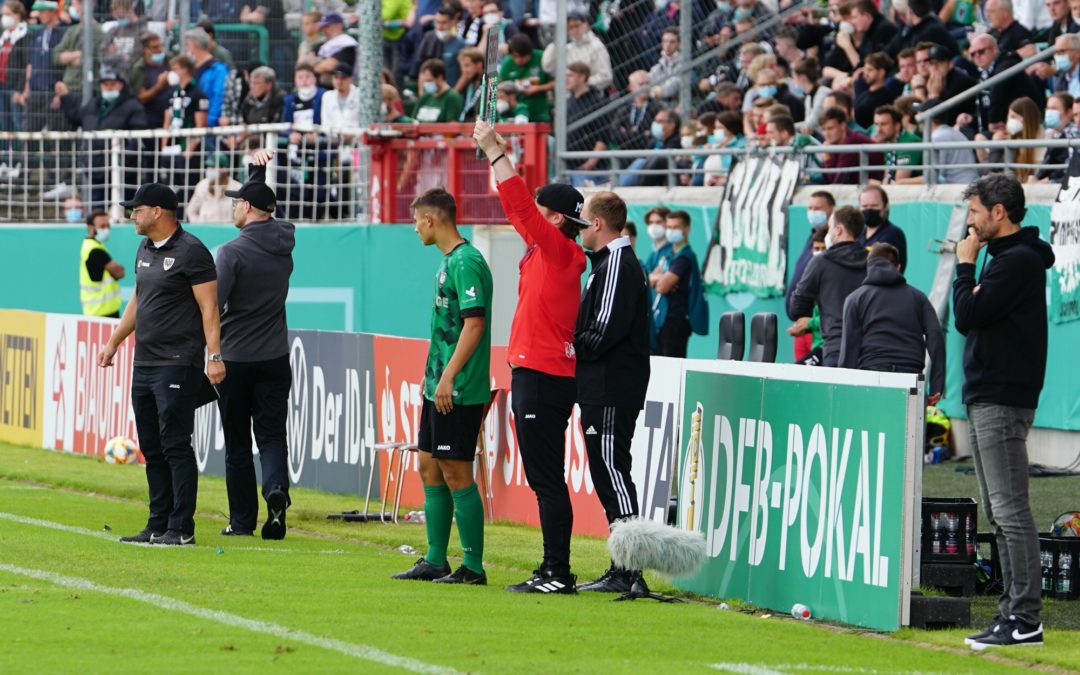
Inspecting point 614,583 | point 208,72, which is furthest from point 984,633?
point 208,72

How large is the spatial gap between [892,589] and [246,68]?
17.1 metres

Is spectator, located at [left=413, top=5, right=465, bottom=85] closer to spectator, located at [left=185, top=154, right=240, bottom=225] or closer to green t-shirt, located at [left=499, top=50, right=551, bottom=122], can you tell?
green t-shirt, located at [left=499, top=50, right=551, bottom=122]

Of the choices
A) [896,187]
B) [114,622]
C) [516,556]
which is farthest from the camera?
[896,187]

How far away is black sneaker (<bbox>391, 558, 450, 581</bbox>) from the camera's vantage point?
33.4ft

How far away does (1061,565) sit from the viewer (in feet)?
33.7

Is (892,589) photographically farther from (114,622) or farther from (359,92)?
(359,92)

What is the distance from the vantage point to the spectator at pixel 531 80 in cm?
2256

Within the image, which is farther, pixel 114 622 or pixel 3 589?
pixel 3 589

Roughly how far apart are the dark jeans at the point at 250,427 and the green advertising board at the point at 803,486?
9.78 feet

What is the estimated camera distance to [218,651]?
7.88 meters

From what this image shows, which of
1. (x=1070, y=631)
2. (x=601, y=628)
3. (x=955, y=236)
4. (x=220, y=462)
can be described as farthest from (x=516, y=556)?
Answer: (x=955, y=236)

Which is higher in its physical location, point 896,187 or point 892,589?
point 896,187

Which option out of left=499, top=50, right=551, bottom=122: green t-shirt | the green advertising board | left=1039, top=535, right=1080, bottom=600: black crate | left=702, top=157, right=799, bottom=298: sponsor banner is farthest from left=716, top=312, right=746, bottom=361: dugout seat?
left=499, top=50, right=551, bottom=122: green t-shirt

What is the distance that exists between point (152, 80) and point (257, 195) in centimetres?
1321
